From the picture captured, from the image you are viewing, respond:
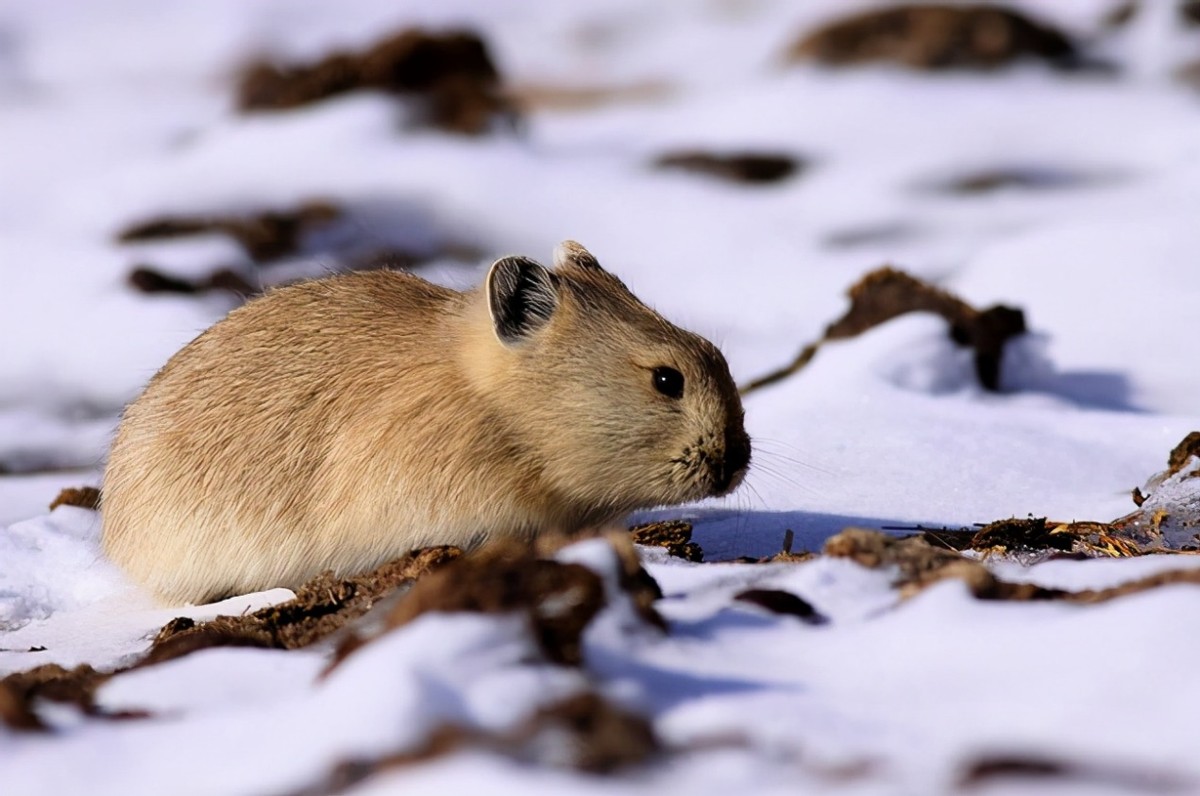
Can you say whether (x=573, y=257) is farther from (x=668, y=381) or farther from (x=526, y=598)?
(x=526, y=598)

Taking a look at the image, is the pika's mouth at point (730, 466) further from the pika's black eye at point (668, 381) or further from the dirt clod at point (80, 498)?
the dirt clod at point (80, 498)

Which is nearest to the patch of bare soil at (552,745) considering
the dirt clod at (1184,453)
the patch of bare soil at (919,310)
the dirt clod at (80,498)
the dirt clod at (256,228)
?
the dirt clod at (1184,453)

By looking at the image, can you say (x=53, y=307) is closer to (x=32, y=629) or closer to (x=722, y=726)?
(x=32, y=629)

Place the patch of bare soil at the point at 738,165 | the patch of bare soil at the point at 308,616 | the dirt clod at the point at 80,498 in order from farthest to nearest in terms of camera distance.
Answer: the patch of bare soil at the point at 738,165 → the dirt clod at the point at 80,498 → the patch of bare soil at the point at 308,616

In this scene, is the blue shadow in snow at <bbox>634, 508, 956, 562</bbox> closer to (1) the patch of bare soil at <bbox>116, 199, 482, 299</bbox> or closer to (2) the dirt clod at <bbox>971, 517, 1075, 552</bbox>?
(2) the dirt clod at <bbox>971, 517, 1075, 552</bbox>

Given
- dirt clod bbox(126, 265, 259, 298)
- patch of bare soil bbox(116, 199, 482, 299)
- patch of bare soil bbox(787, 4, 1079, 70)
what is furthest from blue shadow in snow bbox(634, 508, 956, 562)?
patch of bare soil bbox(787, 4, 1079, 70)

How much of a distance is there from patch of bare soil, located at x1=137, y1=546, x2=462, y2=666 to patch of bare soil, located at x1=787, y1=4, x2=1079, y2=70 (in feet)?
51.4

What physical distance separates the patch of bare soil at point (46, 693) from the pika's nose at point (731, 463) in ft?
8.54

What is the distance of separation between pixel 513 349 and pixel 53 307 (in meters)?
8.49

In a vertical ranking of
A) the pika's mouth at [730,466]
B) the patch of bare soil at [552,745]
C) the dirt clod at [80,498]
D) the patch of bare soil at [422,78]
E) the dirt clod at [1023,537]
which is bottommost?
the dirt clod at [80,498]

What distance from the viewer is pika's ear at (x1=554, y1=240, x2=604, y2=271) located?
655 centimetres

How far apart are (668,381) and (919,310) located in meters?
4.18

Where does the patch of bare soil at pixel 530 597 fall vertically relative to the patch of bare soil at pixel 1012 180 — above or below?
below

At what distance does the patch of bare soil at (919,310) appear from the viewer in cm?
Result: 933
